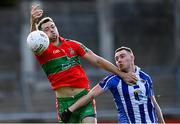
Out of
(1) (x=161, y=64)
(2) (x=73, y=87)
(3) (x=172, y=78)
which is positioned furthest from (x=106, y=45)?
(2) (x=73, y=87)

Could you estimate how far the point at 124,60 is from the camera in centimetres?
800

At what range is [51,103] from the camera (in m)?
19.4

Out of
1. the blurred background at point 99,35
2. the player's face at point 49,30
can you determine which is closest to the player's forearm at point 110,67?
the player's face at point 49,30

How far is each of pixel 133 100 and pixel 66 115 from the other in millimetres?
939

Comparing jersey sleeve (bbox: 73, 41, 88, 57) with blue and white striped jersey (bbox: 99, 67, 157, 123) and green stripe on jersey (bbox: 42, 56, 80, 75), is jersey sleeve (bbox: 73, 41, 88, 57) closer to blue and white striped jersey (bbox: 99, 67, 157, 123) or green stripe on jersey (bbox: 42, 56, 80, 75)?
green stripe on jersey (bbox: 42, 56, 80, 75)

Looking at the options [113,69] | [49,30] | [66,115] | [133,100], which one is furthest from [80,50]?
[133,100]

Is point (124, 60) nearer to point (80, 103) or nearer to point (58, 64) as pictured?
point (80, 103)

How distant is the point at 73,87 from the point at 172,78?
11093 mm

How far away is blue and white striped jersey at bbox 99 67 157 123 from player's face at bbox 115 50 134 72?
0.44ft

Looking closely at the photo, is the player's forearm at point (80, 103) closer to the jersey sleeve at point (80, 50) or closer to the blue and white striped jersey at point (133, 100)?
the blue and white striped jersey at point (133, 100)

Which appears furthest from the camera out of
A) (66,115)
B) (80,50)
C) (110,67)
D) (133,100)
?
(80,50)

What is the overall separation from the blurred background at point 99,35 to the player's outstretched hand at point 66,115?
1089 cm

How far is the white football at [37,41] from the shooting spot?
8.18 m

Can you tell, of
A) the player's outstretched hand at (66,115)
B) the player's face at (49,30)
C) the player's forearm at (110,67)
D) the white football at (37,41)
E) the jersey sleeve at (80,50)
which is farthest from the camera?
the jersey sleeve at (80,50)
